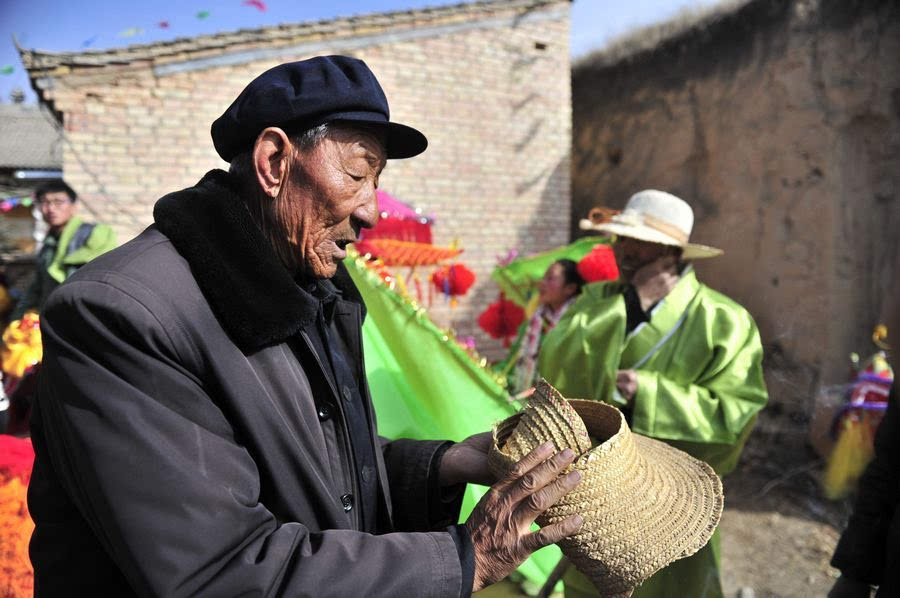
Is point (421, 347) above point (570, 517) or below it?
below

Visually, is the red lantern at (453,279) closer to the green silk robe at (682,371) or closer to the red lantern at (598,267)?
the red lantern at (598,267)

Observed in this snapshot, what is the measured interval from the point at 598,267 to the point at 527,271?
1.39 m

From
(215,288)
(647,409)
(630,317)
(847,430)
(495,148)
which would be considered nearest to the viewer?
(215,288)

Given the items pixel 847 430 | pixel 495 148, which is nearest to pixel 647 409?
pixel 847 430

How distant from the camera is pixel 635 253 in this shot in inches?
125

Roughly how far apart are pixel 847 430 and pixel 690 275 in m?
2.54

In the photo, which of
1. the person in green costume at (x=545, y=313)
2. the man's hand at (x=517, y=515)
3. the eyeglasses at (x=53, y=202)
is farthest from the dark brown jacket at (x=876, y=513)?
the eyeglasses at (x=53, y=202)

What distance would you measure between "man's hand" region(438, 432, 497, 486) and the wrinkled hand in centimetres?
132

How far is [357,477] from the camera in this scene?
4.69 feet

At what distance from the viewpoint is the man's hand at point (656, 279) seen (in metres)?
3.13

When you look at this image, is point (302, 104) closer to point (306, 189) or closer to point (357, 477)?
point (306, 189)

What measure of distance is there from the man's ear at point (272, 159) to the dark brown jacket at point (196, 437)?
0.09 meters

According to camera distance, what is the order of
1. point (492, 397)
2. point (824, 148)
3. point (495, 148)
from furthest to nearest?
1. point (495, 148)
2. point (824, 148)
3. point (492, 397)

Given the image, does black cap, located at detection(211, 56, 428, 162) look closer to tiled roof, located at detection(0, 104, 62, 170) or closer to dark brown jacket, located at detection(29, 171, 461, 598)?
dark brown jacket, located at detection(29, 171, 461, 598)
